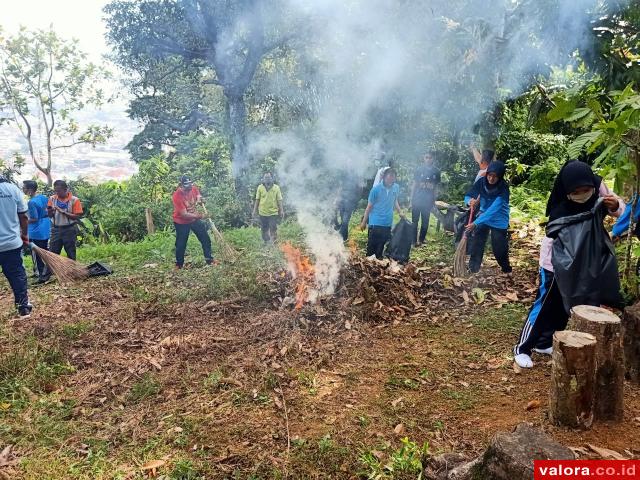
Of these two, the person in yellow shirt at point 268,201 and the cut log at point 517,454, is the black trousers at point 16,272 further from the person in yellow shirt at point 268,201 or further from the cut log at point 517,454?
the cut log at point 517,454

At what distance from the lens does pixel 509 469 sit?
2227mm

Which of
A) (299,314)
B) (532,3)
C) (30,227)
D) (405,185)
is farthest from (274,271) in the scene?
(405,185)

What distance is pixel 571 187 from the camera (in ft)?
11.5

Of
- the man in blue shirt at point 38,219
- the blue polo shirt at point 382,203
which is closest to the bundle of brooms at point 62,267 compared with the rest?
the man in blue shirt at point 38,219

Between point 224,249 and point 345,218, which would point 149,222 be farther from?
point 345,218

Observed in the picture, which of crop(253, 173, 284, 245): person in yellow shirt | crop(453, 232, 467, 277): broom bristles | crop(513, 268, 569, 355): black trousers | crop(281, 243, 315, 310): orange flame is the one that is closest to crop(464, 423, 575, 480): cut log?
crop(513, 268, 569, 355): black trousers

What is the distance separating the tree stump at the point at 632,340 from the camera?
3349 millimetres

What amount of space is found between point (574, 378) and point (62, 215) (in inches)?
325

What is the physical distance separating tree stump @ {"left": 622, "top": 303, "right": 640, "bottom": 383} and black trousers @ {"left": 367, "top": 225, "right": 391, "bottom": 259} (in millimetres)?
3899

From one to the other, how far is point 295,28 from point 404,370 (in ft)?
31.4

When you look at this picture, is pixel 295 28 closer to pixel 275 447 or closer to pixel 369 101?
pixel 369 101

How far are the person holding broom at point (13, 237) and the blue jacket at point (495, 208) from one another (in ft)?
20.7

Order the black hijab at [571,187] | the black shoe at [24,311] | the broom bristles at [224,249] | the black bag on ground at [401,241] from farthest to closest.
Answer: the broom bristles at [224,249] < the black bag on ground at [401,241] < the black shoe at [24,311] < the black hijab at [571,187]

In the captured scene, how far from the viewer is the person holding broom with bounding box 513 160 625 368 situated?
137 inches
